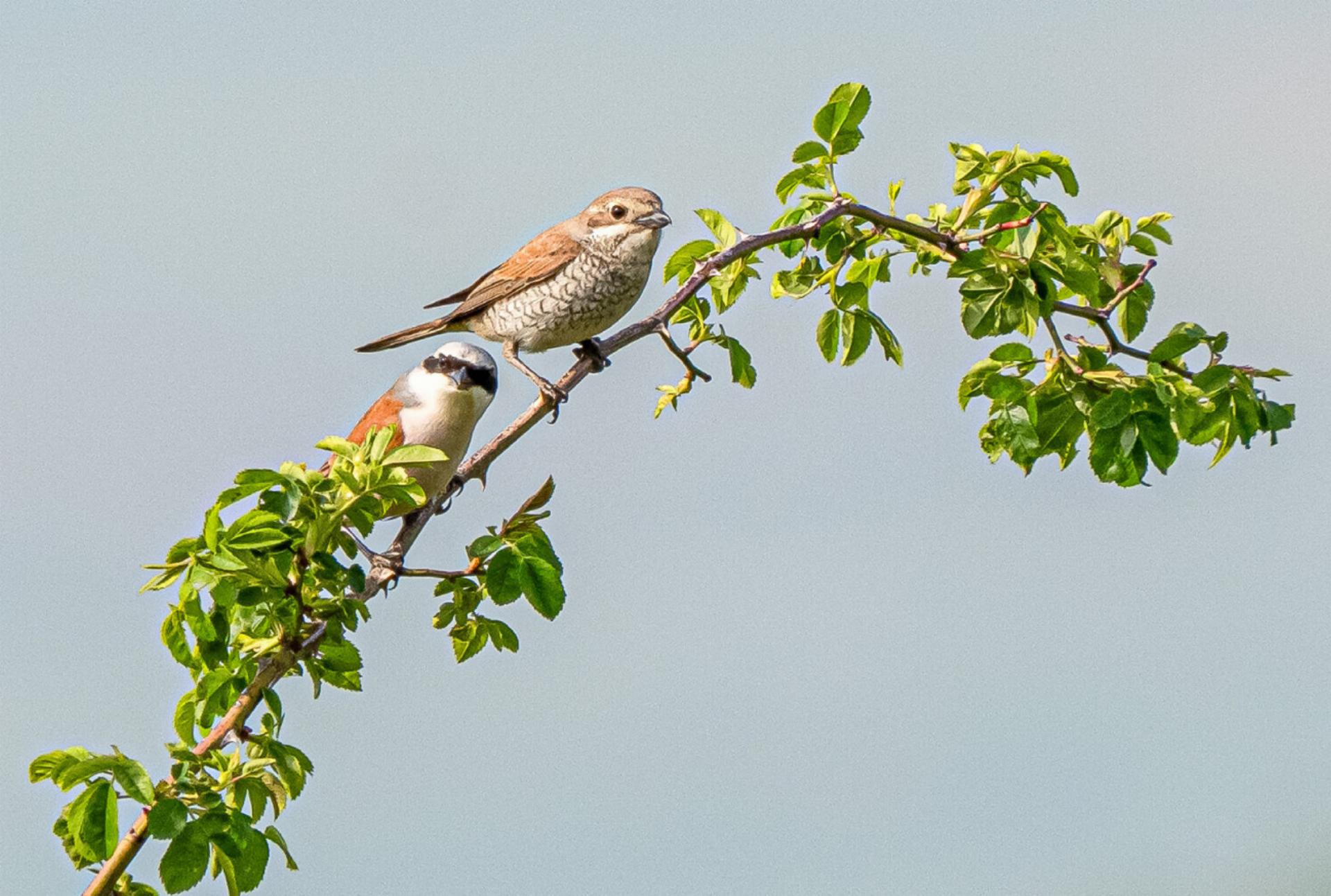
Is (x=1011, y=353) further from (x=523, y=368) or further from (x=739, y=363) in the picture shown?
(x=523, y=368)

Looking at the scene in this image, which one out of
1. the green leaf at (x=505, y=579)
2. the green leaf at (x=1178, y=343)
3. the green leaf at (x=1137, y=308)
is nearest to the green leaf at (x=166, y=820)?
the green leaf at (x=505, y=579)

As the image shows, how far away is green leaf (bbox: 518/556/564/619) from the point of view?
3164 mm

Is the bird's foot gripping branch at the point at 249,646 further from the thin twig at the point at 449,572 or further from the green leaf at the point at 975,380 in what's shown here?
the green leaf at the point at 975,380

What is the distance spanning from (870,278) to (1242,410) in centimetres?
101

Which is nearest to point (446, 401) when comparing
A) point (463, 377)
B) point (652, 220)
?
point (463, 377)

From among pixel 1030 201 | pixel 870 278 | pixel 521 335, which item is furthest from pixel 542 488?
pixel 521 335

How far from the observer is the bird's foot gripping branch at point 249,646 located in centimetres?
286

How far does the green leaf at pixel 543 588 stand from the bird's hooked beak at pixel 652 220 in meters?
3.21

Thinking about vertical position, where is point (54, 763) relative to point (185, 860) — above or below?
above

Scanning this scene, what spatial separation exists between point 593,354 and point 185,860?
1928mm

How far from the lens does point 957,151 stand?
4000 mm

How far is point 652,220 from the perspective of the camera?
243 inches

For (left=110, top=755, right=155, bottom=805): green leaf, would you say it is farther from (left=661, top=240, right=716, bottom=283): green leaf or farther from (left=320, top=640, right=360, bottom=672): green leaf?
(left=661, top=240, right=716, bottom=283): green leaf

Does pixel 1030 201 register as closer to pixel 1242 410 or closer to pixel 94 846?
pixel 1242 410
